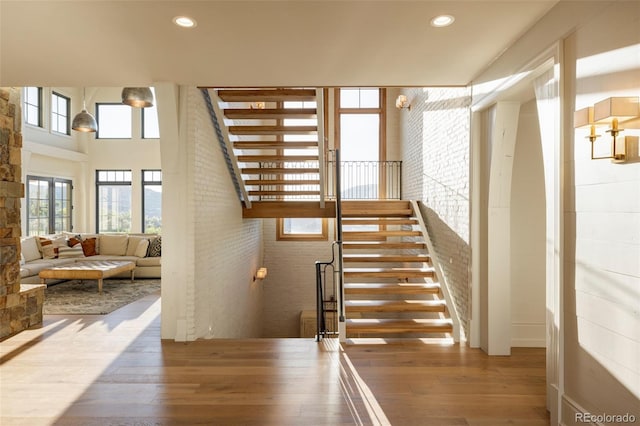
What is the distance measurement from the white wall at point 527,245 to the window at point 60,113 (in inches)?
401

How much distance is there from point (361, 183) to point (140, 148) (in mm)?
6016

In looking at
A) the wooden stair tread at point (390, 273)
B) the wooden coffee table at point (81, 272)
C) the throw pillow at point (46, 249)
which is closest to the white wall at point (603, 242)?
the wooden stair tread at point (390, 273)

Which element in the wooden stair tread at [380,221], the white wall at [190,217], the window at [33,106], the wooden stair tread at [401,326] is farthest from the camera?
the window at [33,106]

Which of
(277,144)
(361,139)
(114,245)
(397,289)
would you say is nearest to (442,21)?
(277,144)

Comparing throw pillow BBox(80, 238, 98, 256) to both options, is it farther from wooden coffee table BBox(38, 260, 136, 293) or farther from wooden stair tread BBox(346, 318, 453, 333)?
wooden stair tread BBox(346, 318, 453, 333)

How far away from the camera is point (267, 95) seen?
176 inches

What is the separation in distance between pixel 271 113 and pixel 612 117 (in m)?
3.58

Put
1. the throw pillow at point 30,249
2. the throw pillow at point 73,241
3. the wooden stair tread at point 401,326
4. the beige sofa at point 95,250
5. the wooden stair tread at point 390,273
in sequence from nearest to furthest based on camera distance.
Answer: the wooden stair tread at point 401,326 → the wooden stair tread at point 390,273 → the throw pillow at point 30,249 → the beige sofa at point 95,250 → the throw pillow at point 73,241

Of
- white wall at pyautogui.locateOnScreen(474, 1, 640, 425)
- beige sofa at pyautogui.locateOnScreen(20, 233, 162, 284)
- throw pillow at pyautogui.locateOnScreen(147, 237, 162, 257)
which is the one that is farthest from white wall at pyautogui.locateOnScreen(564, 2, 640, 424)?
throw pillow at pyautogui.locateOnScreen(147, 237, 162, 257)

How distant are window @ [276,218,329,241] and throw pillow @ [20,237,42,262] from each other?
476 cm

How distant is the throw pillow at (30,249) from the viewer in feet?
23.9

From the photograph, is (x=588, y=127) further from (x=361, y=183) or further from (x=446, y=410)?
(x=361, y=183)

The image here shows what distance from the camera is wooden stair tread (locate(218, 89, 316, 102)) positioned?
4457mm

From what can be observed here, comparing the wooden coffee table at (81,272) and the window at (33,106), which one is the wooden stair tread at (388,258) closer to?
the wooden coffee table at (81,272)
